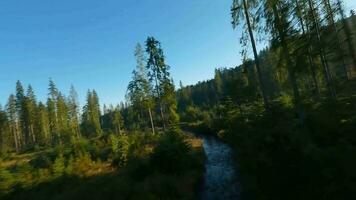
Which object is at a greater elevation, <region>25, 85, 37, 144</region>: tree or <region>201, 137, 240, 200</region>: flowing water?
<region>25, 85, 37, 144</region>: tree

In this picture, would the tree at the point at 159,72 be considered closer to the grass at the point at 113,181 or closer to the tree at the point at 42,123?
the grass at the point at 113,181

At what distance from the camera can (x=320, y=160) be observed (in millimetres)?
9984

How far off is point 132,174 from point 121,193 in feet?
13.9

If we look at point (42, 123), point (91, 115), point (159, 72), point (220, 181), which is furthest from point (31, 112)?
point (220, 181)

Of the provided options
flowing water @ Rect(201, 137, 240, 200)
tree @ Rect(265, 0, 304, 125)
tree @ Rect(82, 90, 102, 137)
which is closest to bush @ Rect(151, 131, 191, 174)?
flowing water @ Rect(201, 137, 240, 200)

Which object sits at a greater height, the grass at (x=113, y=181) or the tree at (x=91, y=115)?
the tree at (x=91, y=115)

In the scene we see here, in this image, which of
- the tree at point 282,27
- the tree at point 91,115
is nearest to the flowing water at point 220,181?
the tree at point 282,27

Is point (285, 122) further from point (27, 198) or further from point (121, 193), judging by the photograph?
point (27, 198)

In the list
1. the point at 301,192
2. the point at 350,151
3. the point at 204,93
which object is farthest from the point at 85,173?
the point at 204,93

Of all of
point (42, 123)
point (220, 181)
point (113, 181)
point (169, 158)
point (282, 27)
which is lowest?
point (220, 181)

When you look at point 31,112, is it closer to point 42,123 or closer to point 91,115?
point 42,123

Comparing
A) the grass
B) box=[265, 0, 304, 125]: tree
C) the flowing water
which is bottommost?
the flowing water

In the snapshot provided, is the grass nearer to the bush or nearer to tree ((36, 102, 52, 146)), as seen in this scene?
the bush

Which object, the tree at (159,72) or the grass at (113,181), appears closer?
the grass at (113,181)
